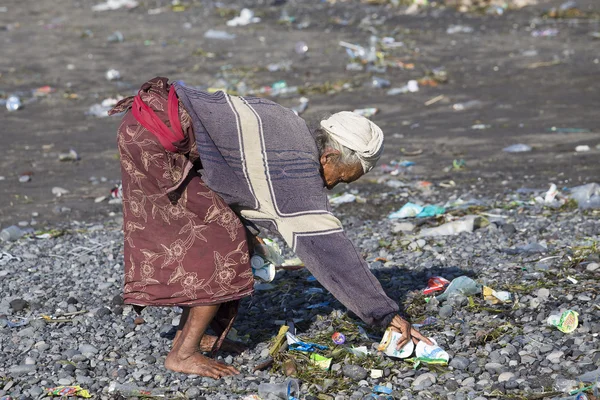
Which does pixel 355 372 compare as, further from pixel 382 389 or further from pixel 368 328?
pixel 368 328

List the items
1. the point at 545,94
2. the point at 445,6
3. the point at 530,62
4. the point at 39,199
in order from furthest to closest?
the point at 445,6 → the point at 530,62 → the point at 545,94 → the point at 39,199

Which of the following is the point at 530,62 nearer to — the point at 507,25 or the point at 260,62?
the point at 507,25

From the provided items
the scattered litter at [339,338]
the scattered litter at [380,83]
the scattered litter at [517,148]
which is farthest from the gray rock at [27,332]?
the scattered litter at [380,83]

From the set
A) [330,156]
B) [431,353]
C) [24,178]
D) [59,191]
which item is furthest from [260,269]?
[24,178]

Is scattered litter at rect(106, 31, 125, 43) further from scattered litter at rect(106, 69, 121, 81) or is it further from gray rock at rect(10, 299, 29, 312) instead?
gray rock at rect(10, 299, 29, 312)

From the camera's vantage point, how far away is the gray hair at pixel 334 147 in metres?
3.37

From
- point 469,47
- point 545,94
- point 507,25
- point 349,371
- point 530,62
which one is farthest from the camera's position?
point 507,25

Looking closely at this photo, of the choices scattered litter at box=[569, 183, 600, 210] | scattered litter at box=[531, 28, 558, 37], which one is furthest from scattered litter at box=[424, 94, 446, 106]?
scattered litter at box=[569, 183, 600, 210]

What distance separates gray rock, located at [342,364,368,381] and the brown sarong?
22.2 inches

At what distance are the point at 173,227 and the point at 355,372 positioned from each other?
3.34 feet

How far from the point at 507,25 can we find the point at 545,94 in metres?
3.48

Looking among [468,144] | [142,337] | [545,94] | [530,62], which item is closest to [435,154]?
[468,144]

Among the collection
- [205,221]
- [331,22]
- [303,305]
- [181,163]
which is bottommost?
[331,22]

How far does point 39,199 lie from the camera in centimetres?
754
